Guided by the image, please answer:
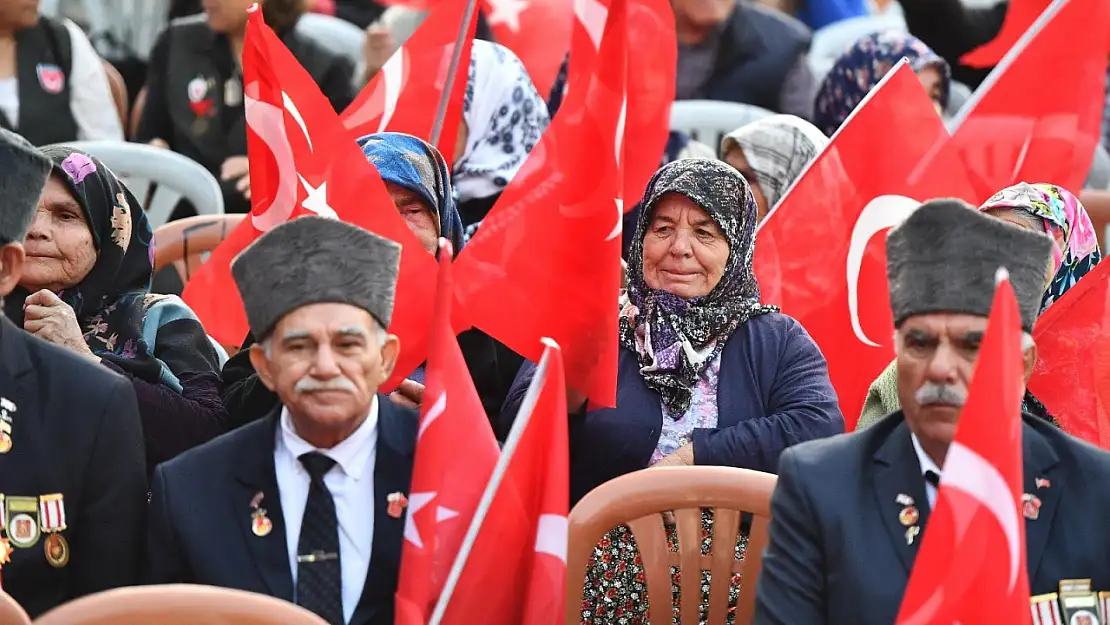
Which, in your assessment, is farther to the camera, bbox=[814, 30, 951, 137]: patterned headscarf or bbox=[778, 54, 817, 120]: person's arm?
bbox=[778, 54, 817, 120]: person's arm

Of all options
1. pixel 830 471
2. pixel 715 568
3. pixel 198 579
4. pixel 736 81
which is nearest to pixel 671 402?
pixel 715 568

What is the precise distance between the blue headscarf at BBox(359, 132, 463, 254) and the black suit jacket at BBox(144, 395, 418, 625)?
4.30ft

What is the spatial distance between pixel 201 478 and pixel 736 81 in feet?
16.1

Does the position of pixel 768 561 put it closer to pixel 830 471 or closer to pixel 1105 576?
pixel 830 471

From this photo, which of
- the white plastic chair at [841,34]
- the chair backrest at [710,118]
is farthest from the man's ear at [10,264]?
the white plastic chair at [841,34]

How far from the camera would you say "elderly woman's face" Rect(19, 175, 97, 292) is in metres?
4.20

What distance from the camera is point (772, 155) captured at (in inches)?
235

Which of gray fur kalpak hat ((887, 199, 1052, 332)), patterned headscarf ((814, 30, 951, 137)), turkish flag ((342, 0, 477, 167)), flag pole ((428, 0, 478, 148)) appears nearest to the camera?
gray fur kalpak hat ((887, 199, 1052, 332))

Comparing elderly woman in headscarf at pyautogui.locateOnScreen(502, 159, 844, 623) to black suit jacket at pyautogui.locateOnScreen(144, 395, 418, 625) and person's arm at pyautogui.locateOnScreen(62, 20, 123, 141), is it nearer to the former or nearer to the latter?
black suit jacket at pyautogui.locateOnScreen(144, 395, 418, 625)

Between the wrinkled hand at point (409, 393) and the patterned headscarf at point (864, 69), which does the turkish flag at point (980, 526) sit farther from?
the patterned headscarf at point (864, 69)

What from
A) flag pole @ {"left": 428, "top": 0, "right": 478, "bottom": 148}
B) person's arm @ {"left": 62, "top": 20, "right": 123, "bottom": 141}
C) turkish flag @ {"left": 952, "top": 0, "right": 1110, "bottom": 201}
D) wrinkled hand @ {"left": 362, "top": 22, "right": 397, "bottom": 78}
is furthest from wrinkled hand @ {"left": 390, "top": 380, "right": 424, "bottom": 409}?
wrinkled hand @ {"left": 362, "top": 22, "right": 397, "bottom": 78}

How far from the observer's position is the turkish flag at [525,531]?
3418 mm

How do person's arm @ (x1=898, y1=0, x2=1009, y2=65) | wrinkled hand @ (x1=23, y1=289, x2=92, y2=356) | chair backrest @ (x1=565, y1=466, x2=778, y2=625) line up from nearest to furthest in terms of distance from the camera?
chair backrest @ (x1=565, y1=466, x2=778, y2=625), wrinkled hand @ (x1=23, y1=289, x2=92, y2=356), person's arm @ (x1=898, y1=0, x2=1009, y2=65)

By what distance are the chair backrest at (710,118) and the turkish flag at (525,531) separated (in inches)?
161
